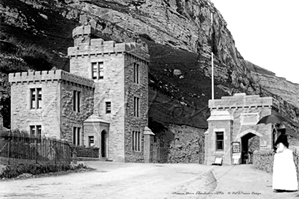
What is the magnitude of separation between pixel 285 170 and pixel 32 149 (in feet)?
39.8

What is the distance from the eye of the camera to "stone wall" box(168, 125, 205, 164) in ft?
191

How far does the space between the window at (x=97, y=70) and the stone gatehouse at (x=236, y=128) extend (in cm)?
858

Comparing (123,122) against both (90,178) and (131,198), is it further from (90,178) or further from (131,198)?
(131,198)

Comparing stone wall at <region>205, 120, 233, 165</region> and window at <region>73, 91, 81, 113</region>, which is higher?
window at <region>73, 91, 81, 113</region>

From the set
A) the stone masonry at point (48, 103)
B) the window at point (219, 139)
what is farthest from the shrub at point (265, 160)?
the stone masonry at point (48, 103)

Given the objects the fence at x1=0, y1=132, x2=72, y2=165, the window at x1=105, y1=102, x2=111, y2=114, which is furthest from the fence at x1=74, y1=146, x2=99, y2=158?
the fence at x1=0, y1=132, x2=72, y2=165

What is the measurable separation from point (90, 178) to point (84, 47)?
23170mm

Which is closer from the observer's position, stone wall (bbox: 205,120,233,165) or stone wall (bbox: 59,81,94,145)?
stone wall (bbox: 59,81,94,145)

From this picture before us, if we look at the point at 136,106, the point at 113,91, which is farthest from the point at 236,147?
the point at 113,91

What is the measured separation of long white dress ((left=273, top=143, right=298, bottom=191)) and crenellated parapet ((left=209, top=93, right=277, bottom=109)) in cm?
2512

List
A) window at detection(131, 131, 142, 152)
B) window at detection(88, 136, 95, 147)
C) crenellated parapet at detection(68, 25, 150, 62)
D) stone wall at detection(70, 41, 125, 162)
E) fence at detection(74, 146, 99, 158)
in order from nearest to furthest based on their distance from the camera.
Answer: fence at detection(74, 146, 99, 158) < window at detection(88, 136, 95, 147) < stone wall at detection(70, 41, 125, 162) < crenellated parapet at detection(68, 25, 150, 62) < window at detection(131, 131, 142, 152)

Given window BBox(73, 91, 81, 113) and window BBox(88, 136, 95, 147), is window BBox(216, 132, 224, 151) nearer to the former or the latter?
window BBox(88, 136, 95, 147)

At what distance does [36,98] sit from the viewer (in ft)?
130

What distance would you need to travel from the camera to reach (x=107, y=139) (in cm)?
4278
